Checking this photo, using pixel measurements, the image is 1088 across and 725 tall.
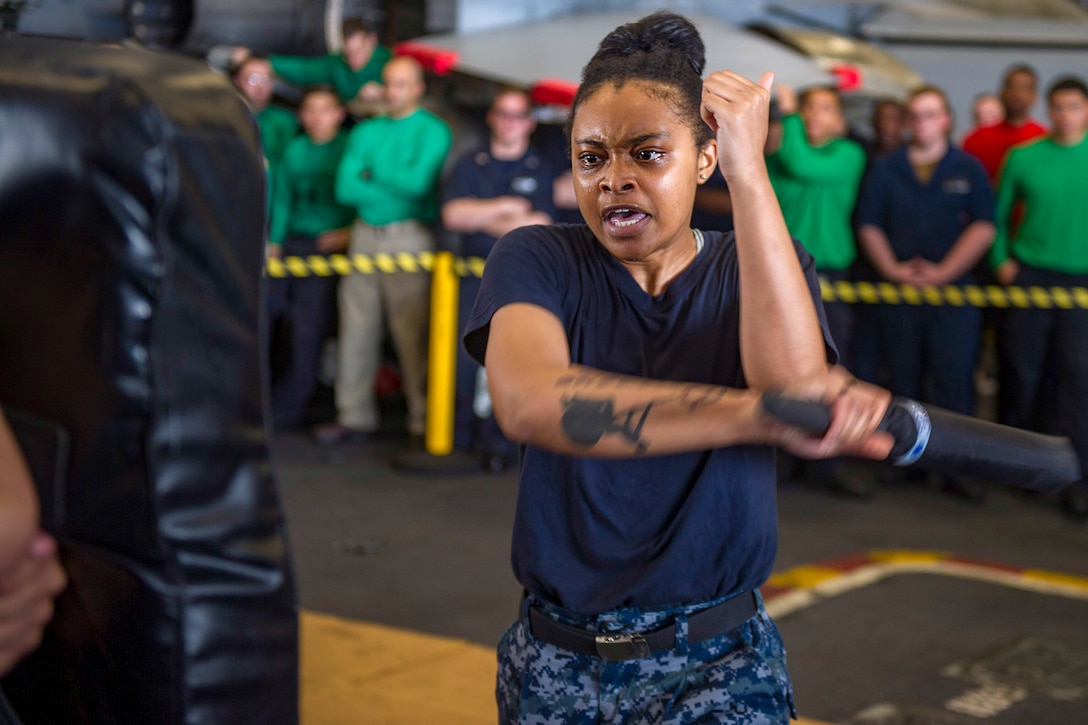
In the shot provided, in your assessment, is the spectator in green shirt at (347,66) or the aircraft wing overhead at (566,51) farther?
the aircraft wing overhead at (566,51)

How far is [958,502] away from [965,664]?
241 cm

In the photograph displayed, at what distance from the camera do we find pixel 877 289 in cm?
661

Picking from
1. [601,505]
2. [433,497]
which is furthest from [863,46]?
[601,505]

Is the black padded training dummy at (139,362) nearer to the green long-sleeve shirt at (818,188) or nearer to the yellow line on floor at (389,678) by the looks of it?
the yellow line on floor at (389,678)

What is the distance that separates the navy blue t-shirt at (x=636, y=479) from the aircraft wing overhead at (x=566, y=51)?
659cm

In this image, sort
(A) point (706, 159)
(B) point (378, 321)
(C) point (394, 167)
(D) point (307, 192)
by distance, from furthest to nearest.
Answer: (D) point (307, 192)
(B) point (378, 321)
(C) point (394, 167)
(A) point (706, 159)

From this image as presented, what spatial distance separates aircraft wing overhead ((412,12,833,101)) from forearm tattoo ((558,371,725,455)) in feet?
22.7

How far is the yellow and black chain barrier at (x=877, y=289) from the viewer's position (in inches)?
247

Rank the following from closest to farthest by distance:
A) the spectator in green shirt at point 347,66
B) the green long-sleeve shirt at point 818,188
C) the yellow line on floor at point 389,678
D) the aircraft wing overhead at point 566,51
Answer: the yellow line on floor at point 389,678, the green long-sleeve shirt at point 818,188, the spectator in green shirt at point 347,66, the aircraft wing overhead at point 566,51

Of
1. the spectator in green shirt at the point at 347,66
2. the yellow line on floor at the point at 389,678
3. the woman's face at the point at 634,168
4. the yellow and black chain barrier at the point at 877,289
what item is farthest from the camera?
the spectator in green shirt at the point at 347,66

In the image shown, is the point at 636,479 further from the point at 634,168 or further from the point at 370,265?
the point at 370,265

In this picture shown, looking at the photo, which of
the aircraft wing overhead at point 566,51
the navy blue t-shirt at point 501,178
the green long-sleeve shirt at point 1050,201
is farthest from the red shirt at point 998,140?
the navy blue t-shirt at point 501,178

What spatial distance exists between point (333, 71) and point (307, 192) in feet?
3.95

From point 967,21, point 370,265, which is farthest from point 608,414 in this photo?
point 967,21
